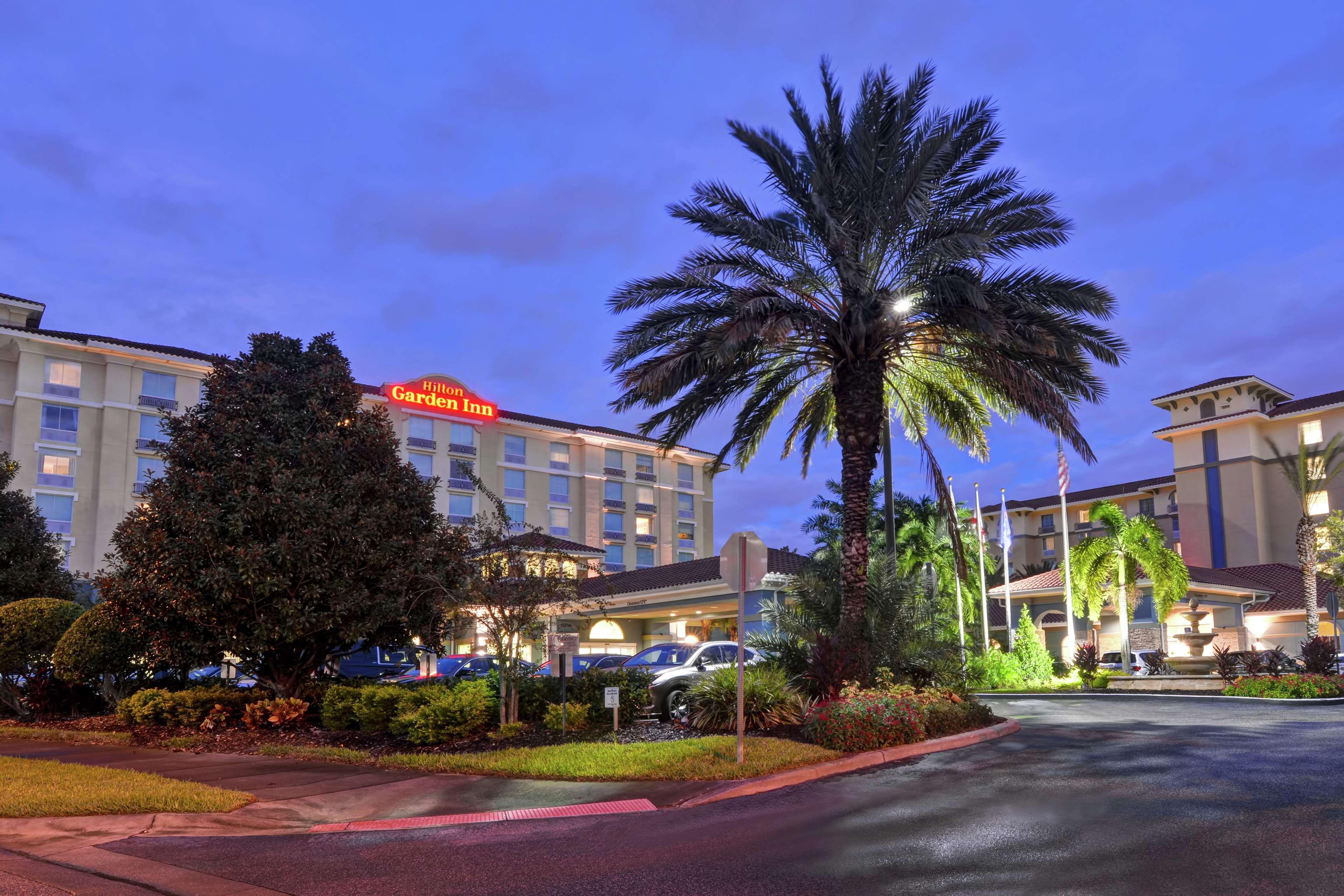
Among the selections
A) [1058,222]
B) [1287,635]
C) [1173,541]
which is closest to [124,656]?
[1058,222]

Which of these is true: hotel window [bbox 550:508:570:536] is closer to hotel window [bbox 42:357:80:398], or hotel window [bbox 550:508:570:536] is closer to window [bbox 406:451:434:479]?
window [bbox 406:451:434:479]

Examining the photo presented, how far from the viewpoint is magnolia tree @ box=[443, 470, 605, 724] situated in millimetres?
16703

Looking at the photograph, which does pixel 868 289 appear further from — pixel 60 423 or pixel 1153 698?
pixel 60 423

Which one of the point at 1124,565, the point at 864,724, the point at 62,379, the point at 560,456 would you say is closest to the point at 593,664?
the point at 864,724

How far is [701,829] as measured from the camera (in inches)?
403

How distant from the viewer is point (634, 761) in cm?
1367

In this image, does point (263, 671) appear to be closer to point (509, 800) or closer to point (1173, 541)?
point (509, 800)

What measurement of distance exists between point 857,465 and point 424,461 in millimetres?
49336

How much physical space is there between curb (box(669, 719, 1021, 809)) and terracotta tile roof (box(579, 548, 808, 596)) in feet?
52.9

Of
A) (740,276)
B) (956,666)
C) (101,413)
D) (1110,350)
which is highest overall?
(101,413)

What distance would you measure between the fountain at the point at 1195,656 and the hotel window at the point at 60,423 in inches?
2083

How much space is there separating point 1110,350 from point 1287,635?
44.5 m

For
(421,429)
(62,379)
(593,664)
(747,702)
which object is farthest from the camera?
(421,429)

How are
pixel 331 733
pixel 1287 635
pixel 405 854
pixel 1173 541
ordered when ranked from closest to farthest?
pixel 405 854
pixel 331 733
pixel 1287 635
pixel 1173 541
